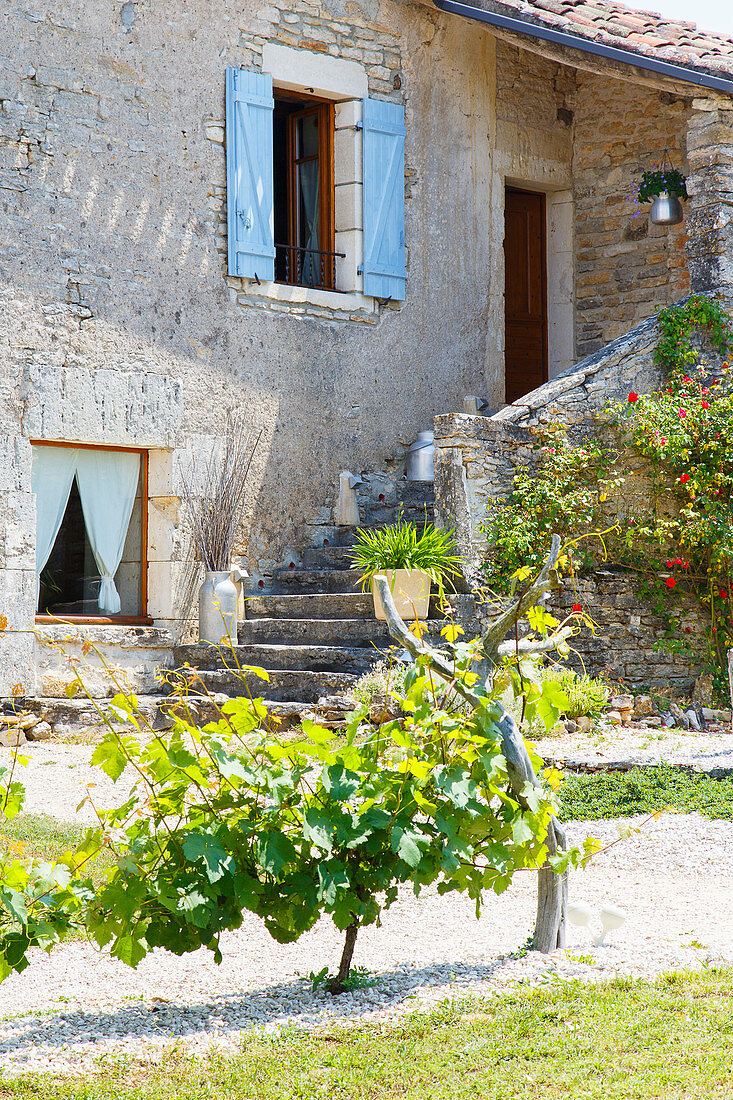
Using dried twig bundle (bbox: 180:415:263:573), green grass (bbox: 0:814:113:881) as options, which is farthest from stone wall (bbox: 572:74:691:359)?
green grass (bbox: 0:814:113:881)

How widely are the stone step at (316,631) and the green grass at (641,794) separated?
68.1 inches

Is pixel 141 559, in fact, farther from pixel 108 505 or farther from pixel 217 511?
pixel 217 511

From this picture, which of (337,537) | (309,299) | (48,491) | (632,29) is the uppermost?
(632,29)

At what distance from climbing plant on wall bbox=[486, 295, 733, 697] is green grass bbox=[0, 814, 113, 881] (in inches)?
149

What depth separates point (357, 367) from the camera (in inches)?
363

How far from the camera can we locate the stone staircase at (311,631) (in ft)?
24.4

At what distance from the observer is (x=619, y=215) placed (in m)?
10.6

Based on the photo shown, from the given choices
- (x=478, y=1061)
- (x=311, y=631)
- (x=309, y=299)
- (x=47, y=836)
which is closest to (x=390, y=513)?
(x=311, y=631)

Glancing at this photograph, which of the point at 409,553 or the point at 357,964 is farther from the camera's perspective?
the point at 409,553

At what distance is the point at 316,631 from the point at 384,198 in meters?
3.43

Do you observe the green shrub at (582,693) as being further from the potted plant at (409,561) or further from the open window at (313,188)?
the open window at (313,188)

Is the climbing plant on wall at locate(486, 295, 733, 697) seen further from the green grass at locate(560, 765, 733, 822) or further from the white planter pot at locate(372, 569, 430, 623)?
the green grass at locate(560, 765, 733, 822)

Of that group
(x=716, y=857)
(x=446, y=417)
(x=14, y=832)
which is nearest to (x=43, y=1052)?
(x=14, y=832)

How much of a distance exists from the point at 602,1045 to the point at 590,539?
582cm
